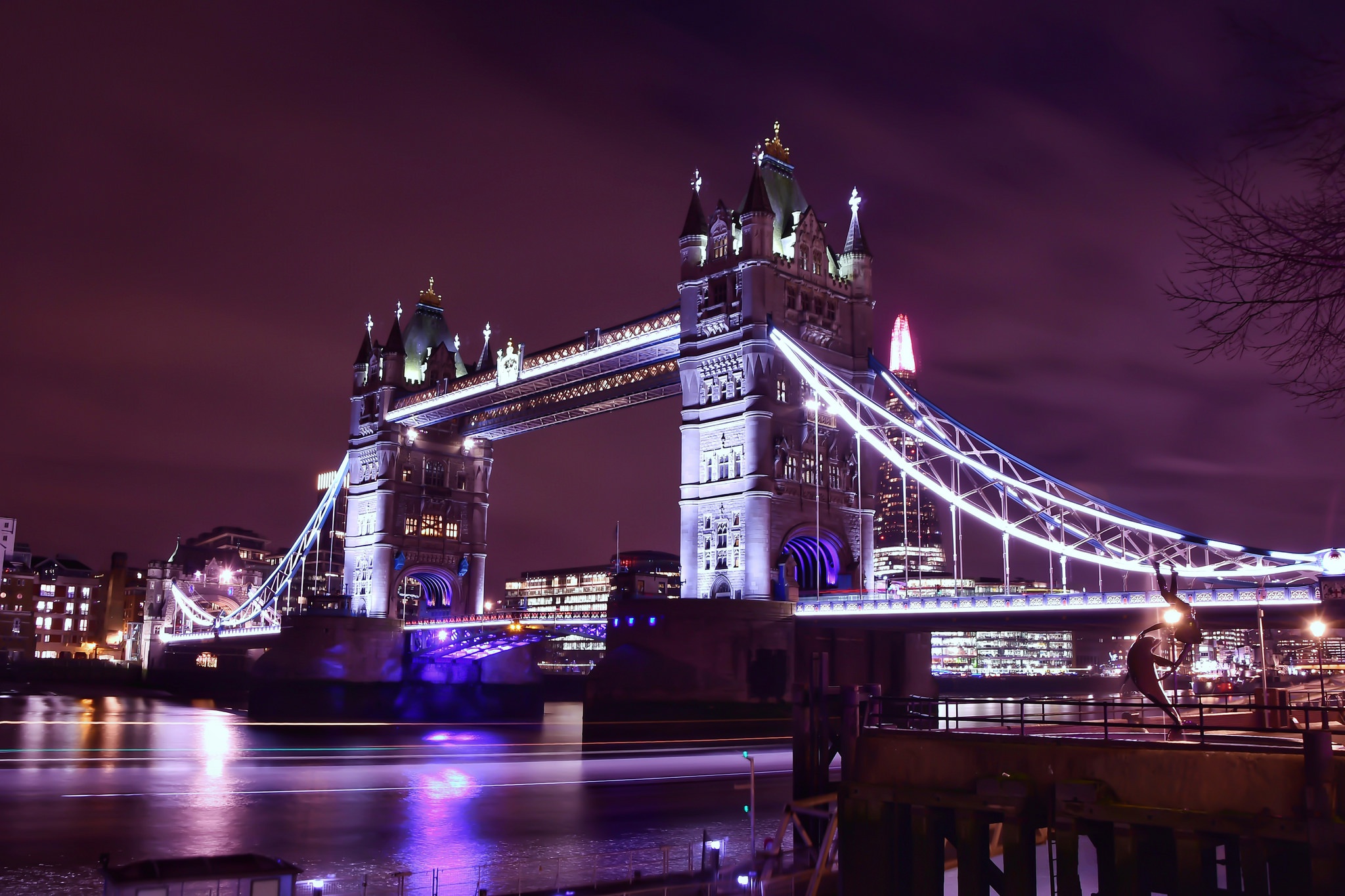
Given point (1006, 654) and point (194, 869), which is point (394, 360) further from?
point (1006, 654)

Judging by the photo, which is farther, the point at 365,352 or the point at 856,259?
the point at 365,352

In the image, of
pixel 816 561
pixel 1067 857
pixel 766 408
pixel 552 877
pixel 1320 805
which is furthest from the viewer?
pixel 816 561

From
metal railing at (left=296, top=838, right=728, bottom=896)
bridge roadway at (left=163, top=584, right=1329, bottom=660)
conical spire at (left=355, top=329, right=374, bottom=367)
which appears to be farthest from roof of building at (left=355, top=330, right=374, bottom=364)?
metal railing at (left=296, top=838, right=728, bottom=896)

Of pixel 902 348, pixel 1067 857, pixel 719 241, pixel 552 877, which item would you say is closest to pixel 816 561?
pixel 719 241

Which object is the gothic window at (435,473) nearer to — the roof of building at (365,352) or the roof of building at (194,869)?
the roof of building at (365,352)

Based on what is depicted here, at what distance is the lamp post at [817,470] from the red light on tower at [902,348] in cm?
9700

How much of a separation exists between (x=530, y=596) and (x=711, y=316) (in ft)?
425

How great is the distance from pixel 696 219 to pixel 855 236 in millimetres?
7987

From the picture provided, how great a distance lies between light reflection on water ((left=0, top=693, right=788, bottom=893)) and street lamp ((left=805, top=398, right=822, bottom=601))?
1184 centimetres

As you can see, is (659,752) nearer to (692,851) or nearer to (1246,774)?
(692,851)

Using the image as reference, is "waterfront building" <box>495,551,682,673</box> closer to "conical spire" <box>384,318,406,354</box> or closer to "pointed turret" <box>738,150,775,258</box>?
"conical spire" <box>384,318,406,354</box>

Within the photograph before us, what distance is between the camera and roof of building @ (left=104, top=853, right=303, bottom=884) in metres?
13.4

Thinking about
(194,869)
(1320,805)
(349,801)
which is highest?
(1320,805)

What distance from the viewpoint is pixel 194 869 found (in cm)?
1367
